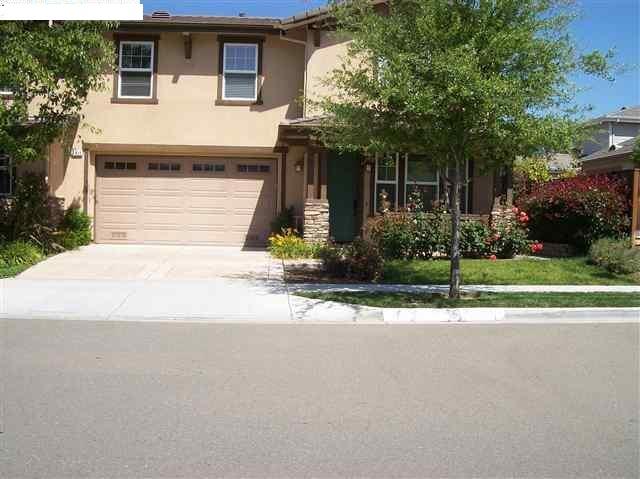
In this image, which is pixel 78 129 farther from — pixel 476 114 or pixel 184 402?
pixel 184 402

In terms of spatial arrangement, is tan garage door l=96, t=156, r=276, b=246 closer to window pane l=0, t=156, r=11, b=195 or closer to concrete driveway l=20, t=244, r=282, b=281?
concrete driveway l=20, t=244, r=282, b=281

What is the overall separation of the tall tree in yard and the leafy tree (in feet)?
19.9

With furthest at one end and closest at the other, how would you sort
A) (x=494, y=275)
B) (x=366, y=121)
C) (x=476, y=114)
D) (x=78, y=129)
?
1. (x=78, y=129)
2. (x=494, y=275)
3. (x=366, y=121)
4. (x=476, y=114)

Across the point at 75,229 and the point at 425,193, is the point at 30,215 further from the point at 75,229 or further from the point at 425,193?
the point at 425,193

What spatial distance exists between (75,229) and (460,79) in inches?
477

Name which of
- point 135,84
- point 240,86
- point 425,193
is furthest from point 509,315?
point 135,84

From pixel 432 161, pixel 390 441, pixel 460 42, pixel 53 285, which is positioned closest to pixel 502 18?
pixel 460 42

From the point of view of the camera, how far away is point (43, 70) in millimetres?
13438

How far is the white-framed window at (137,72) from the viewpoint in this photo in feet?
60.5

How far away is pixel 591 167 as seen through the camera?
28.8m

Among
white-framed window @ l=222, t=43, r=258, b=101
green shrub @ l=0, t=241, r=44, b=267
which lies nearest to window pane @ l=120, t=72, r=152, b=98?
white-framed window @ l=222, t=43, r=258, b=101

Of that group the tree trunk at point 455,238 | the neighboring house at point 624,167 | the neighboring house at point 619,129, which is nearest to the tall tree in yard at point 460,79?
the tree trunk at point 455,238

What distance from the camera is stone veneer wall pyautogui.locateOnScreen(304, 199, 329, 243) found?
16859 millimetres

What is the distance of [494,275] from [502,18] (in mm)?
5693
